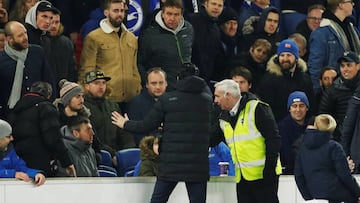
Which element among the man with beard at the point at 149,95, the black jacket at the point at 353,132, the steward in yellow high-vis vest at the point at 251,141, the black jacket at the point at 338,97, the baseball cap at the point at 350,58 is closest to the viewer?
the steward in yellow high-vis vest at the point at 251,141

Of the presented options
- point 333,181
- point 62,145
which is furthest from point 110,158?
point 333,181

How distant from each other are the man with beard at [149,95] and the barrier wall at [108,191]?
4.46ft

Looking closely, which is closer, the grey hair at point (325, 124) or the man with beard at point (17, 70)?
the grey hair at point (325, 124)

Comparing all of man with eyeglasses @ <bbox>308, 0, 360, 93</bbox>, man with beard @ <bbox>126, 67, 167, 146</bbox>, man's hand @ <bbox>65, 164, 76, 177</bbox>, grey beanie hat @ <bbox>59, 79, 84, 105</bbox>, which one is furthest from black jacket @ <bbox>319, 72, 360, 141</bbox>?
man's hand @ <bbox>65, 164, 76, 177</bbox>

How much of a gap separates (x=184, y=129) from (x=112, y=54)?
2.63 metres

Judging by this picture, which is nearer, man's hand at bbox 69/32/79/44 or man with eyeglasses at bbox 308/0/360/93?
man's hand at bbox 69/32/79/44

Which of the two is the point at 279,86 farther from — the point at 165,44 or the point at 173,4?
the point at 173,4

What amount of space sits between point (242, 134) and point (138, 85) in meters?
2.61

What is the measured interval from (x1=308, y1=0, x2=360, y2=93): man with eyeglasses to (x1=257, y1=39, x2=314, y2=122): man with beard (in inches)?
18.6

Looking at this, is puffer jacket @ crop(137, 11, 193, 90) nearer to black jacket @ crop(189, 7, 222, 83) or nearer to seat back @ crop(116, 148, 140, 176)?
black jacket @ crop(189, 7, 222, 83)

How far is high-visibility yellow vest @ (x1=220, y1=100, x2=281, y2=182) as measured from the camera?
14.1 meters

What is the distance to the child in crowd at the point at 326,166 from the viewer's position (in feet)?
44.4

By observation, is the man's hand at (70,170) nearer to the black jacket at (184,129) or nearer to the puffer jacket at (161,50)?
the black jacket at (184,129)

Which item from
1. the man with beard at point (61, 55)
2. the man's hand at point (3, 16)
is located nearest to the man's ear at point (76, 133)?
the man with beard at point (61, 55)
